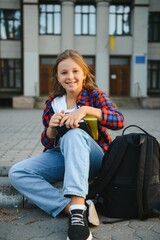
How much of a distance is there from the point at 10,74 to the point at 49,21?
560 centimetres

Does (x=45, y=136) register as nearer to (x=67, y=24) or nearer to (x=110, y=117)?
(x=110, y=117)

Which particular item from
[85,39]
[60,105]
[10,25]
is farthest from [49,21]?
[60,105]

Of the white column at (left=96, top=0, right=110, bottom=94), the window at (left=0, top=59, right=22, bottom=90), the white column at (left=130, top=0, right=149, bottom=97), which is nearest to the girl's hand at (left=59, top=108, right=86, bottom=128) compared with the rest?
the white column at (left=96, top=0, right=110, bottom=94)

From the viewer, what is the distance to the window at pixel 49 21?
26.4 metres

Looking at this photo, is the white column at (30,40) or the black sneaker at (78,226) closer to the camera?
the black sneaker at (78,226)

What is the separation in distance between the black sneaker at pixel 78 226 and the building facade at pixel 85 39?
945 inches

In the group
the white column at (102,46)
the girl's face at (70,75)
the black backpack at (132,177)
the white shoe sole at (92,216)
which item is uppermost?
the white column at (102,46)

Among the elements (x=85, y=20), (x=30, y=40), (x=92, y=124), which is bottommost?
(x=92, y=124)

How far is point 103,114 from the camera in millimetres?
2783

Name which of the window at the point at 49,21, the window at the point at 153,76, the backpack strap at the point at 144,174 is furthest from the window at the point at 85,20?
the backpack strap at the point at 144,174

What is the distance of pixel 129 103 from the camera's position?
24.4 m

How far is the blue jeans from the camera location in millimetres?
2527

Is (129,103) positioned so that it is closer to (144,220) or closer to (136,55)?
(136,55)

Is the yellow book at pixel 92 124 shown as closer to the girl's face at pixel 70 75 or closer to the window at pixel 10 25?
the girl's face at pixel 70 75
